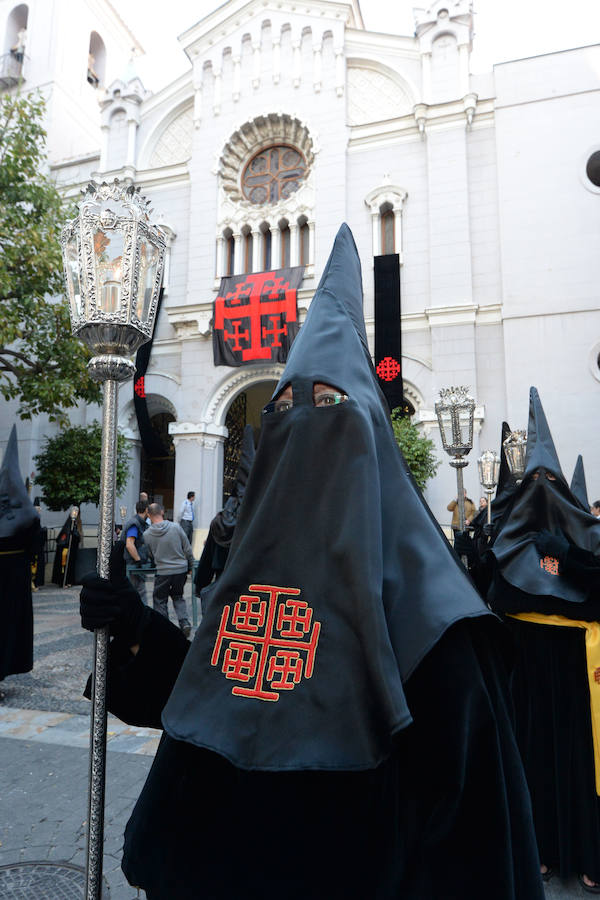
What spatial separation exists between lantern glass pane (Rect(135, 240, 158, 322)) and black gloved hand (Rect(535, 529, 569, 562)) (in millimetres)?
2433

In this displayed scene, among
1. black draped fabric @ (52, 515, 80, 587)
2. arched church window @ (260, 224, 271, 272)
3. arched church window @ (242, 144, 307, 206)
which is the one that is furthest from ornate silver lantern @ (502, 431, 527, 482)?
arched church window @ (242, 144, 307, 206)

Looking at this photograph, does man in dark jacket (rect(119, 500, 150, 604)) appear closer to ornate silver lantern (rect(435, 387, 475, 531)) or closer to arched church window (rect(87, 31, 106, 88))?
ornate silver lantern (rect(435, 387, 475, 531))

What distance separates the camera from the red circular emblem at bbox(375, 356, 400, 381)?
14.6 meters

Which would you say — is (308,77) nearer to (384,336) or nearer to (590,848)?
(384,336)

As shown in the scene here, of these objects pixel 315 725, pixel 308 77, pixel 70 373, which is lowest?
pixel 315 725

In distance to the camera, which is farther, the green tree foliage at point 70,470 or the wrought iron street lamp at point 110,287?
the green tree foliage at point 70,470

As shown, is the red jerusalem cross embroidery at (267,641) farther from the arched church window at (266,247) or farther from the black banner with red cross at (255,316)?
the arched church window at (266,247)

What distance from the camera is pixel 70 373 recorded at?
11.9 m

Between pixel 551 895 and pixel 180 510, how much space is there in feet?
44.2

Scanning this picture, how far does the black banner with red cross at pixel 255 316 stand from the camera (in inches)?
605

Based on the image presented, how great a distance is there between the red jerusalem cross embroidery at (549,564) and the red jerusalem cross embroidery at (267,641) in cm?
236

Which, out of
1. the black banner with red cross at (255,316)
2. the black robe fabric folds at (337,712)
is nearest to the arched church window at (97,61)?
the black banner with red cross at (255,316)

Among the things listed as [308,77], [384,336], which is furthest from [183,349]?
[308,77]

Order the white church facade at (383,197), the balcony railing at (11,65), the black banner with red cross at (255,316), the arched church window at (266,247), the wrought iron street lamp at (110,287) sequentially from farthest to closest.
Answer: the balcony railing at (11,65)
the arched church window at (266,247)
the black banner with red cross at (255,316)
the white church facade at (383,197)
the wrought iron street lamp at (110,287)
